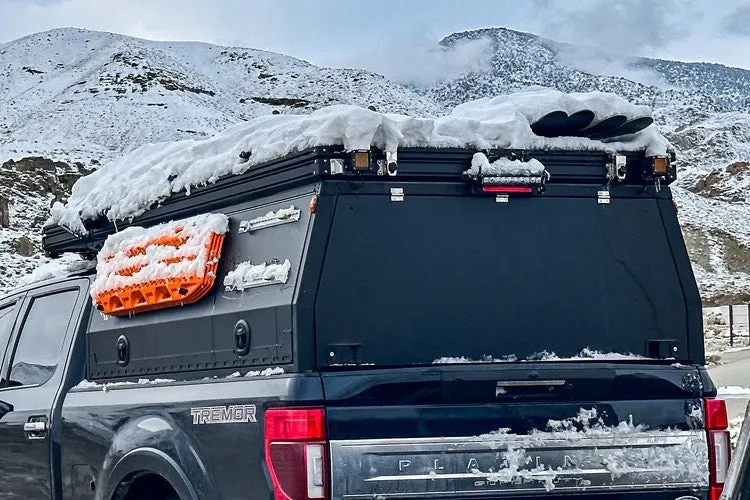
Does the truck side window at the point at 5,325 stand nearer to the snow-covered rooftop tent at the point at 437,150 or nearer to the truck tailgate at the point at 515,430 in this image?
the snow-covered rooftop tent at the point at 437,150

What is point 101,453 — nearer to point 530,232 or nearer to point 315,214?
point 315,214

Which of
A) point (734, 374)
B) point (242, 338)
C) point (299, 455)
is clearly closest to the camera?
point (299, 455)

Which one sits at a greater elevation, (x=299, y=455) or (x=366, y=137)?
(x=366, y=137)

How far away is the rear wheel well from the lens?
5.11 m

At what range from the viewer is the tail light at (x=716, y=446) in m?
4.68

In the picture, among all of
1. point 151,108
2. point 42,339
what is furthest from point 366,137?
point 151,108

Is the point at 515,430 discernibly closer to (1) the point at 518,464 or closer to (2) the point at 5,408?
(1) the point at 518,464

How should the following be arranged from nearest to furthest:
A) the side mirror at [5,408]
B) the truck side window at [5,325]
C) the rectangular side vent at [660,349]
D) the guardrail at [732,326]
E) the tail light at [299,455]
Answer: the tail light at [299,455], the rectangular side vent at [660,349], the side mirror at [5,408], the truck side window at [5,325], the guardrail at [732,326]

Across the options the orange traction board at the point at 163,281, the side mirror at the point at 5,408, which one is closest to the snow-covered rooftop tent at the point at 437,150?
the orange traction board at the point at 163,281

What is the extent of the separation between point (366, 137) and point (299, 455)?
119cm

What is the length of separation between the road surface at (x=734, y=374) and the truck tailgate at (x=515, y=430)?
9.27m

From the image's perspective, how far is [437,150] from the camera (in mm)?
4668

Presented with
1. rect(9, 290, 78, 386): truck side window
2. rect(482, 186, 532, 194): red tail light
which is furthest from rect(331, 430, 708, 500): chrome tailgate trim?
rect(9, 290, 78, 386): truck side window

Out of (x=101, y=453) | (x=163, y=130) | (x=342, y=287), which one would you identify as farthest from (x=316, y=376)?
(x=163, y=130)
